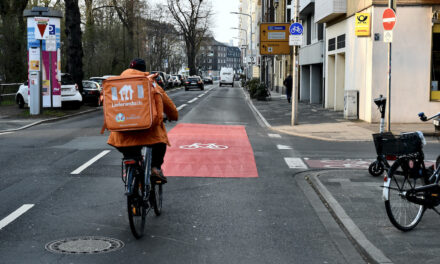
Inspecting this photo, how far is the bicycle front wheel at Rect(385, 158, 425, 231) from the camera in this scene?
614 cm

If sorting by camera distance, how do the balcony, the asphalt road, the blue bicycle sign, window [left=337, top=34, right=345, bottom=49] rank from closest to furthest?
the asphalt road < the blue bicycle sign < the balcony < window [left=337, top=34, right=345, bottom=49]

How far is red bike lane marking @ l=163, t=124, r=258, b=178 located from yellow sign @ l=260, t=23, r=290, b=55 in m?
20.5

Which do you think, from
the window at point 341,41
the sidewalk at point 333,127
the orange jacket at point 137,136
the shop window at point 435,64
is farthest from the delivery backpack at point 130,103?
the window at point 341,41

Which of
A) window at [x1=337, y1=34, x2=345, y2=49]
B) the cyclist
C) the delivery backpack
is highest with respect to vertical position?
window at [x1=337, y1=34, x2=345, y2=49]

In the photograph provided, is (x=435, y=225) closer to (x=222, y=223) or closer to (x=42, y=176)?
(x=222, y=223)

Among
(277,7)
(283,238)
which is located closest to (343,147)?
(283,238)

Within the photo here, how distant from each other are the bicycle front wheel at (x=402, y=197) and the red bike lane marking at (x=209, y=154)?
4.04 metres

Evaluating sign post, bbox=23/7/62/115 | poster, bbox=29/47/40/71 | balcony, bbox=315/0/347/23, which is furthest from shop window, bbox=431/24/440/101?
poster, bbox=29/47/40/71

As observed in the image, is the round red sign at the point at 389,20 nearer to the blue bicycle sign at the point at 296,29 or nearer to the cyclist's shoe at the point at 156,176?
the blue bicycle sign at the point at 296,29

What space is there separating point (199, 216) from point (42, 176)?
3719 mm

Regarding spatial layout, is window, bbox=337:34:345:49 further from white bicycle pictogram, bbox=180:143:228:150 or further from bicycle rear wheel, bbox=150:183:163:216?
bicycle rear wheel, bbox=150:183:163:216

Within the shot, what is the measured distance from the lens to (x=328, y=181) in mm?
9305

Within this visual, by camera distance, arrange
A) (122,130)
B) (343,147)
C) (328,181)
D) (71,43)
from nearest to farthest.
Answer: (122,130)
(328,181)
(343,147)
(71,43)

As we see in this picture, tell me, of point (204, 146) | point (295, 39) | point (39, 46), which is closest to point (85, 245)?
point (204, 146)
